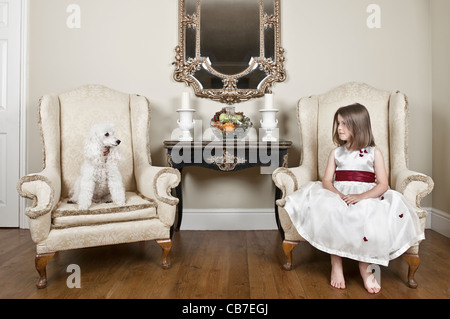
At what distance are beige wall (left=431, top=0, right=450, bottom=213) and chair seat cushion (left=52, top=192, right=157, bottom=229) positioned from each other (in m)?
2.59

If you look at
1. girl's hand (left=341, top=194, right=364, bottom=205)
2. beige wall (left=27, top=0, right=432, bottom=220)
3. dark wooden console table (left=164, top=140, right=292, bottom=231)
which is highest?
beige wall (left=27, top=0, right=432, bottom=220)

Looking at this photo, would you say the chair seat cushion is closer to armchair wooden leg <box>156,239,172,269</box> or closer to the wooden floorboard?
armchair wooden leg <box>156,239,172,269</box>

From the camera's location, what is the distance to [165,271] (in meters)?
2.18

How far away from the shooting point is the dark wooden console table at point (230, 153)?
8.79 ft

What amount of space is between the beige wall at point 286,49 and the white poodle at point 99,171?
113 centimetres

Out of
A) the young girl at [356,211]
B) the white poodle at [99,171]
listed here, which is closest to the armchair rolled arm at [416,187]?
the young girl at [356,211]

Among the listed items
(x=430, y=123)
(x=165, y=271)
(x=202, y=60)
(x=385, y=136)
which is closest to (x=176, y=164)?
(x=165, y=271)

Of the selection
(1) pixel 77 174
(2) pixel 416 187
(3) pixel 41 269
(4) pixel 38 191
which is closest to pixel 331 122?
(2) pixel 416 187

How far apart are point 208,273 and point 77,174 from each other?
127 centimetres

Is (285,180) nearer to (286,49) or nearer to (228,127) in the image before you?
(228,127)

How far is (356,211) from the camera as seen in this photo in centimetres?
180

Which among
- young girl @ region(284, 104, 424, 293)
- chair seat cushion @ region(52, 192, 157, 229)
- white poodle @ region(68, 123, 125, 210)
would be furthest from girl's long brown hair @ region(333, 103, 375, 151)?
white poodle @ region(68, 123, 125, 210)

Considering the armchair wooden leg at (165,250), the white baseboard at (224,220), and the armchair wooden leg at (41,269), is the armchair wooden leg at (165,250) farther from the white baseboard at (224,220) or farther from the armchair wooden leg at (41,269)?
the white baseboard at (224,220)

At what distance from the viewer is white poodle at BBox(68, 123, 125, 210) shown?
214cm
